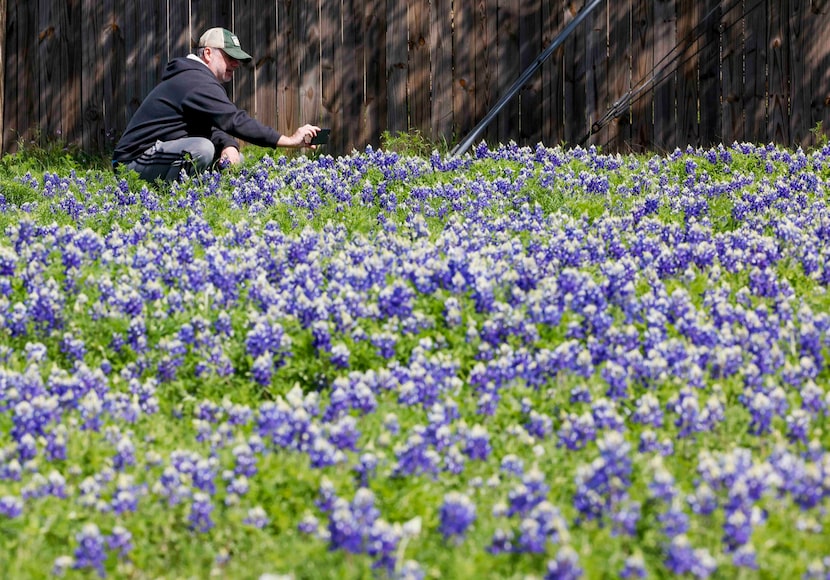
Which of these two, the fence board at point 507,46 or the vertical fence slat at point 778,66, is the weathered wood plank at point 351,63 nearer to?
the fence board at point 507,46

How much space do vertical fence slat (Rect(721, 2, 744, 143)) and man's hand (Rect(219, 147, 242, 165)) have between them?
171 inches

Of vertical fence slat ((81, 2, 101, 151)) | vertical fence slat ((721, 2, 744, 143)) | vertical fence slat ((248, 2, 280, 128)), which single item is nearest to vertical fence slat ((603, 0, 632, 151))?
vertical fence slat ((721, 2, 744, 143))

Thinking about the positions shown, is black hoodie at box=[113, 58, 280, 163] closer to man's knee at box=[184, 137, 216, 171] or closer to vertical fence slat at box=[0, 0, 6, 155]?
man's knee at box=[184, 137, 216, 171]

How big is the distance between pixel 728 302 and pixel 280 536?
2433 millimetres

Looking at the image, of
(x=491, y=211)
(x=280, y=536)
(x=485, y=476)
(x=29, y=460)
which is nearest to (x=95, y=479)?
(x=29, y=460)

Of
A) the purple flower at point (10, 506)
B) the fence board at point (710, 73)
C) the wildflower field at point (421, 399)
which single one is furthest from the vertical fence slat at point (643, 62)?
the purple flower at point (10, 506)

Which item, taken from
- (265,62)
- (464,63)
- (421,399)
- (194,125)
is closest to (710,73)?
(464,63)

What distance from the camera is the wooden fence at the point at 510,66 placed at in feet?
31.6

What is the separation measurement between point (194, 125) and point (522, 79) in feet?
9.88

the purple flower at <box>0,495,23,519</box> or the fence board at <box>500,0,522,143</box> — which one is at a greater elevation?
the fence board at <box>500,0,522,143</box>

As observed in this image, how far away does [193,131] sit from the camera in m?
8.73

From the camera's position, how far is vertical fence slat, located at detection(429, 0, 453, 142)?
10.1m

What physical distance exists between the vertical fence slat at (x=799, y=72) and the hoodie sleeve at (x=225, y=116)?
184 inches

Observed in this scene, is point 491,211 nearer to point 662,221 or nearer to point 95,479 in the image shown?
point 662,221
